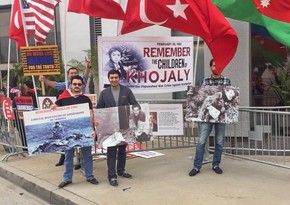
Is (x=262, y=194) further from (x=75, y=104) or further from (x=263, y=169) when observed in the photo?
(x=75, y=104)

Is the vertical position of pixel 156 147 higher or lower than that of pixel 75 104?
lower

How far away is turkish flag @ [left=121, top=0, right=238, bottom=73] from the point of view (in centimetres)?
608

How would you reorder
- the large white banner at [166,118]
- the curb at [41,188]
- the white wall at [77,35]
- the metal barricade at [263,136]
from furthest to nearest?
the white wall at [77,35], the large white banner at [166,118], the metal barricade at [263,136], the curb at [41,188]

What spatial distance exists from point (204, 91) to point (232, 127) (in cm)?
143

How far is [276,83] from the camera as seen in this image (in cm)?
809

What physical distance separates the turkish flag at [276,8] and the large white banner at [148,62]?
1417 mm

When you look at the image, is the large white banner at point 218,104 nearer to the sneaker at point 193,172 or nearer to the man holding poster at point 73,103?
the sneaker at point 193,172

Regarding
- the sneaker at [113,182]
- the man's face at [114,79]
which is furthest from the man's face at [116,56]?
the sneaker at [113,182]

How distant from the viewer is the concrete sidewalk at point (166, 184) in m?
5.32

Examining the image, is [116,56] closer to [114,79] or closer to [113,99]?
[114,79]

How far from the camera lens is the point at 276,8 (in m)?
6.20

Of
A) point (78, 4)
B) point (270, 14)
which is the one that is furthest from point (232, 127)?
point (78, 4)

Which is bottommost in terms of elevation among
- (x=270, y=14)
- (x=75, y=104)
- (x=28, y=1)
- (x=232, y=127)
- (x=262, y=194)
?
(x=262, y=194)

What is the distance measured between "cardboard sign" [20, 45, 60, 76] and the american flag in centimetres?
67
